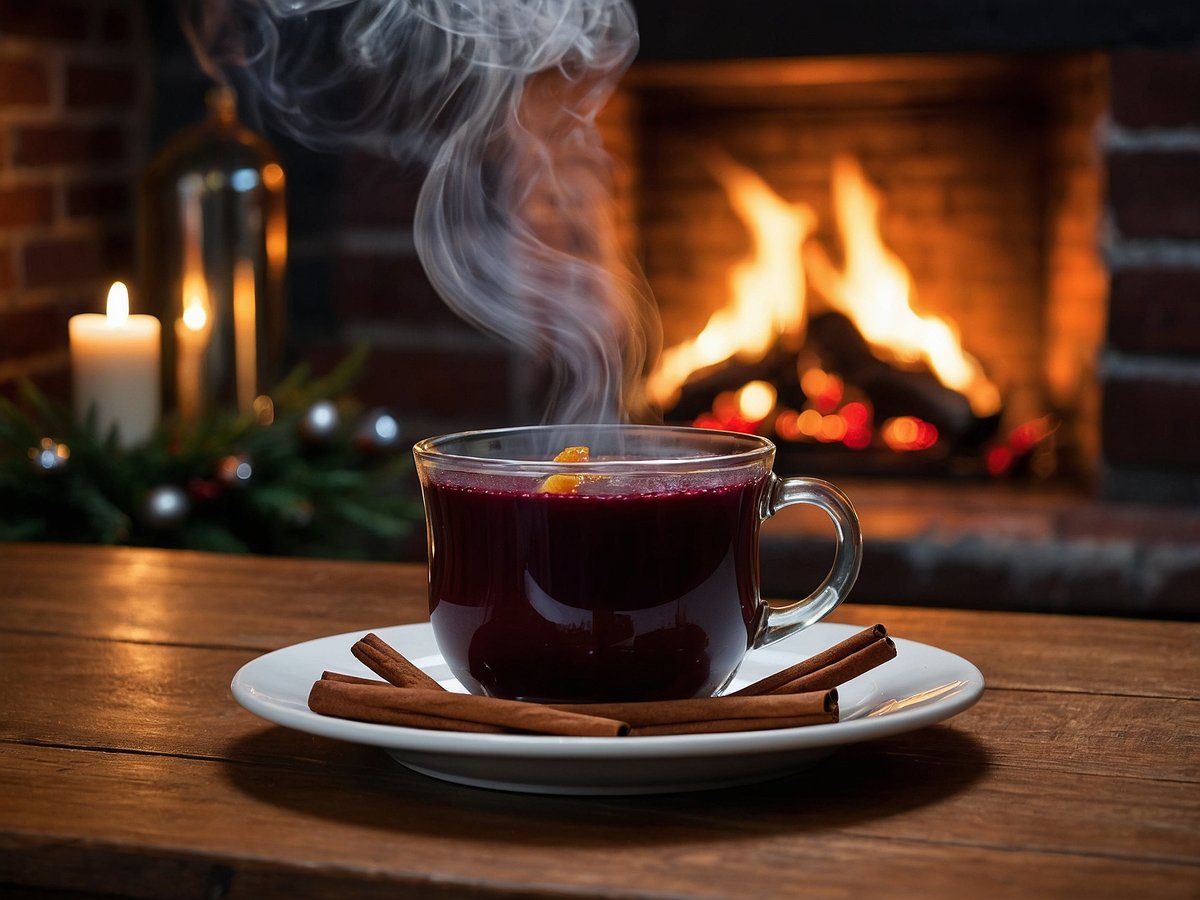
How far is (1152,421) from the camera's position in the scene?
2.06 metres

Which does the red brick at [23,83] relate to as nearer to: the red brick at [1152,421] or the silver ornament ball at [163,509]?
the silver ornament ball at [163,509]

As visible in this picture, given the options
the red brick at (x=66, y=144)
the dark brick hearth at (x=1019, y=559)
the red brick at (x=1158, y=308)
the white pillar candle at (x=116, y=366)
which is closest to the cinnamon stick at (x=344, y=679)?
the white pillar candle at (x=116, y=366)

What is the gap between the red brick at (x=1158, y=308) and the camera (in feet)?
6.64

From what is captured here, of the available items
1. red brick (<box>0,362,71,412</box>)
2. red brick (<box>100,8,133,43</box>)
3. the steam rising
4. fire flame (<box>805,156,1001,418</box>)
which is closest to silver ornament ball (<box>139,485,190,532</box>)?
the steam rising

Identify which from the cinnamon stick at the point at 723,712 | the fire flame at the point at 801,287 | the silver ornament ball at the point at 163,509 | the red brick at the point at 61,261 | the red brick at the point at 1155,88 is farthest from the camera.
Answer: the fire flame at the point at 801,287

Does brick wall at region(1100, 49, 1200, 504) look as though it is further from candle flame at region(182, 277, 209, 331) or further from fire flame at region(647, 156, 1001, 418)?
candle flame at region(182, 277, 209, 331)

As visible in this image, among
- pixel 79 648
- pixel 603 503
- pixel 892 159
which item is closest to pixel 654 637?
pixel 603 503

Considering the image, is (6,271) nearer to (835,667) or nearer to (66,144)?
(66,144)

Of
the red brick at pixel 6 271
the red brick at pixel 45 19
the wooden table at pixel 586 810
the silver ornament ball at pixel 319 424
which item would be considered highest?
the red brick at pixel 45 19

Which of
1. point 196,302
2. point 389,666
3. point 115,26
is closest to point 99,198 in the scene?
point 115,26

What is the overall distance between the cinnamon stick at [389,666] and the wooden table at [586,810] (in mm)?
41

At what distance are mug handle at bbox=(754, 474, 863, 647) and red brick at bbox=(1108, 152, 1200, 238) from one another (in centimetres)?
144

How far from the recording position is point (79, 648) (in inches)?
34.2

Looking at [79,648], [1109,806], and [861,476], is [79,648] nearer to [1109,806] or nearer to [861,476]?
[1109,806]
